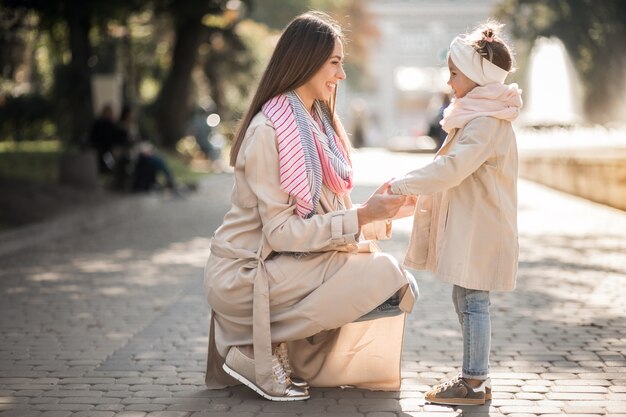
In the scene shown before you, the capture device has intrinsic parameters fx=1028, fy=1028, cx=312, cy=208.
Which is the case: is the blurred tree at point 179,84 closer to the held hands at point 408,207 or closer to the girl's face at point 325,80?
the girl's face at point 325,80

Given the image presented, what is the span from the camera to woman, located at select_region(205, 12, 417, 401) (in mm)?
4566

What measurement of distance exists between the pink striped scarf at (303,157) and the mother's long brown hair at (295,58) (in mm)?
58

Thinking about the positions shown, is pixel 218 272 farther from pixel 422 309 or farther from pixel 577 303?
pixel 577 303

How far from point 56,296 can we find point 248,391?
3.56m

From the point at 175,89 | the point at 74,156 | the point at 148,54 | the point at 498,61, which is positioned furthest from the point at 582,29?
the point at 148,54

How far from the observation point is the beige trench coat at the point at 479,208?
454 cm

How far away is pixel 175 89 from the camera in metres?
27.5

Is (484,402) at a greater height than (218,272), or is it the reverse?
(218,272)

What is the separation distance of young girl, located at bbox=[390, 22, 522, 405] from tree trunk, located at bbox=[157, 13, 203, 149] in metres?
21.7

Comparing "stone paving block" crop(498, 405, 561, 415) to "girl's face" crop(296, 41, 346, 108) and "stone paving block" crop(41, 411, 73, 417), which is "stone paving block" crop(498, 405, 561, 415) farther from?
"stone paving block" crop(41, 411, 73, 417)

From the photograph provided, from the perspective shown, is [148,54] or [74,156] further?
[148,54]

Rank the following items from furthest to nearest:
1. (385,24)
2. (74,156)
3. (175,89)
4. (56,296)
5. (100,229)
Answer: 1. (385,24)
2. (175,89)
3. (74,156)
4. (100,229)
5. (56,296)

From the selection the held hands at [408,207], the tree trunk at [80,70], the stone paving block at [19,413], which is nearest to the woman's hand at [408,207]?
the held hands at [408,207]

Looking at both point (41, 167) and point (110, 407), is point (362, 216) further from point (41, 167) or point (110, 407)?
point (41, 167)
